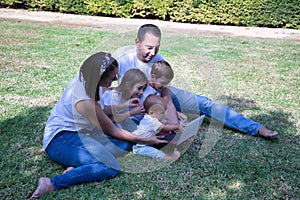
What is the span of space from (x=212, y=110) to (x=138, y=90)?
3.26ft

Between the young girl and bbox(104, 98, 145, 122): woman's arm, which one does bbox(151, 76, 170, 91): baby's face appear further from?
bbox(104, 98, 145, 122): woman's arm

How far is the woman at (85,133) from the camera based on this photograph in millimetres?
2773

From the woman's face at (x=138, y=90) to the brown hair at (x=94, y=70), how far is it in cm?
40

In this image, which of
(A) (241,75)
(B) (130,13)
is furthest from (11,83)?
(B) (130,13)

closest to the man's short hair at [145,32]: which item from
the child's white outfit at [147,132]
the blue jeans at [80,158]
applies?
the child's white outfit at [147,132]

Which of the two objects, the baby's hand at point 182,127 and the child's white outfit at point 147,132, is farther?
the baby's hand at point 182,127

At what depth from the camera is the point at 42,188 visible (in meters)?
2.64

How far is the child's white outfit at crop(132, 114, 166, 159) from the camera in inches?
Answer: 126

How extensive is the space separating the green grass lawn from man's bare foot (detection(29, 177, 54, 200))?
0.17 ft

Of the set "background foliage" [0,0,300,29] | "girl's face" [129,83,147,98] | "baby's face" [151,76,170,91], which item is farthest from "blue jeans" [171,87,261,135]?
"background foliage" [0,0,300,29]

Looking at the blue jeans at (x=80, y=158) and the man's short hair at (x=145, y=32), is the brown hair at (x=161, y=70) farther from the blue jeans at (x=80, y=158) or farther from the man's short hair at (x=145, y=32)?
the blue jeans at (x=80, y=158)

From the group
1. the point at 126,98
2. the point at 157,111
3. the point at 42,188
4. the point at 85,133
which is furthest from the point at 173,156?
the point at 42,188

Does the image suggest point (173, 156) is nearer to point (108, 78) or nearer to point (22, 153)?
point (108, 78)

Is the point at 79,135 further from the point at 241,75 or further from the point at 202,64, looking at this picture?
the point at 241,75
